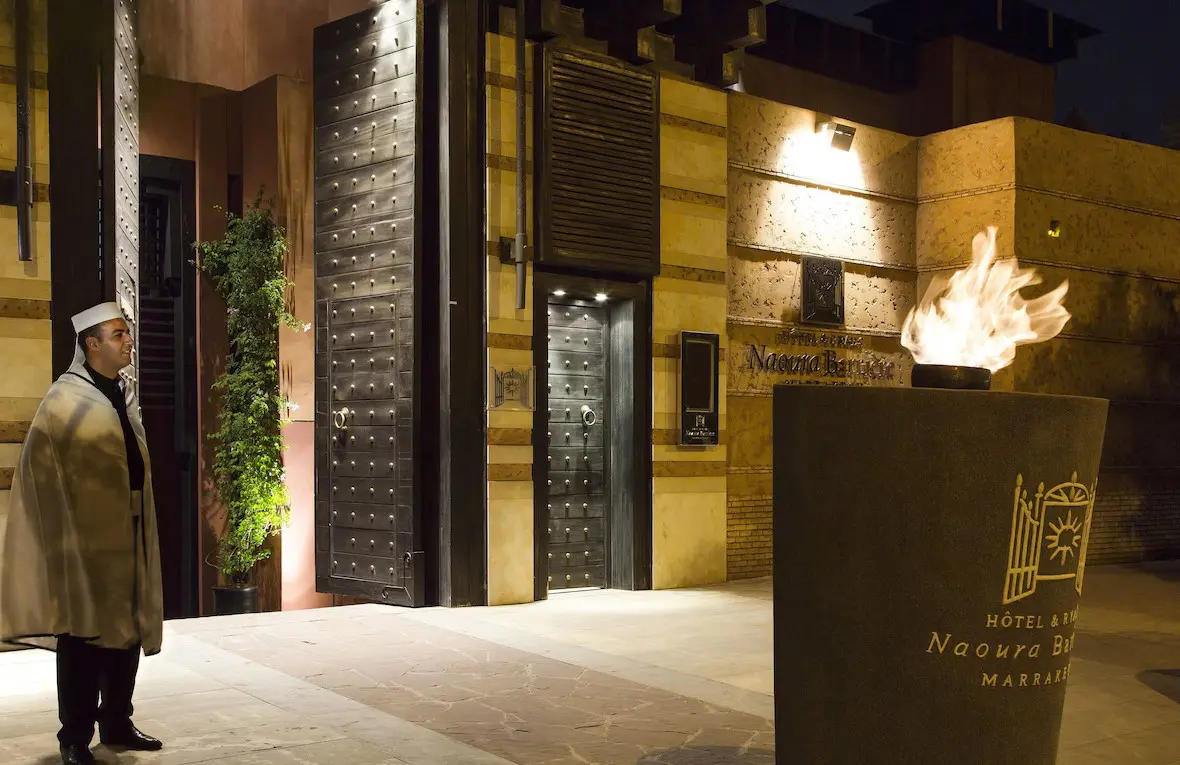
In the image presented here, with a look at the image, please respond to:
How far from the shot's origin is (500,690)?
6539 millimetres

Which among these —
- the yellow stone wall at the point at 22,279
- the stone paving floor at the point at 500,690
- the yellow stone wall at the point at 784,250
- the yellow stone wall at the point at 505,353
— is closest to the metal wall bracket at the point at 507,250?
the yellow stone wall at the point at 505,353

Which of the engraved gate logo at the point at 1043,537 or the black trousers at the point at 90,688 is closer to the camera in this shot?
the engraved gate logo at the point at 1043,537

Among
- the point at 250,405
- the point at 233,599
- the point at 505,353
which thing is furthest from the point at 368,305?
the point at 233,599

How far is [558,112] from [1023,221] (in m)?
5.48

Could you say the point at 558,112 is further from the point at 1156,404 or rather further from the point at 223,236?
the point at 1156,404

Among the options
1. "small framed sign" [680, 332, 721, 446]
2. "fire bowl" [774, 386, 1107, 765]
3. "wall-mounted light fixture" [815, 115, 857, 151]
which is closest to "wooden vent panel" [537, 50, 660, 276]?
"small framed sign" [680, 332, 721, 446]

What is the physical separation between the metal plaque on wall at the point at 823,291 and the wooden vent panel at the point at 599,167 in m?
2.19

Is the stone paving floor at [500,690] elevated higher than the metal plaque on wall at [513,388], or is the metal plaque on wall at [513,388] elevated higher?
the metal plaque on wall at [513,388]

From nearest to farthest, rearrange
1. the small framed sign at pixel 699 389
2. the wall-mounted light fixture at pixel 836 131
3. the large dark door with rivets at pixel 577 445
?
the large dark door with rivets at pixel 577 445 < the small framed sign at pixel 699 389 < the wall-mounted light fixture at pixel 836 131

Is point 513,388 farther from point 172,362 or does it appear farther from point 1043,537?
point 1043,537

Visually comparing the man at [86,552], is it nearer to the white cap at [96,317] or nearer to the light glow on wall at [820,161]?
the white cap at [96,317]

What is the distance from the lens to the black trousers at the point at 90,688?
489 centimetres

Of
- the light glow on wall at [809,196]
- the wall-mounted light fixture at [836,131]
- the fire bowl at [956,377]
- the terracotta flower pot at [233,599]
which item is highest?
the wall-mounted light fixture at [836,131]

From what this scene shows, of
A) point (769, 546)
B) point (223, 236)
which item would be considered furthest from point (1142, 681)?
point (223, 236)
